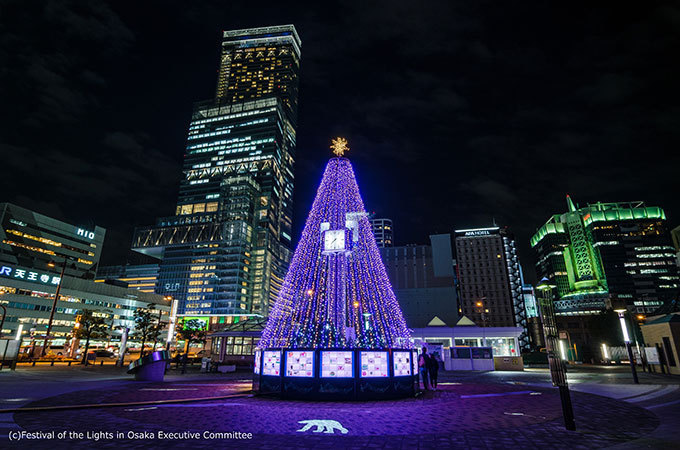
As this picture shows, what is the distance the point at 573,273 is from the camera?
151m

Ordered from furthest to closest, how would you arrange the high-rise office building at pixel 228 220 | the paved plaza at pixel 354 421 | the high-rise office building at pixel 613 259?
the high-rise office building at pixel 228 220 < the high-rise office building at pixel 613 259 < the paved plaza at pixel 354 421

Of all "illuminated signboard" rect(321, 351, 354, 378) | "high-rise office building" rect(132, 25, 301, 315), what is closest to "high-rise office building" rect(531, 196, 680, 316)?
"high-rise office building" rect(132, 25, 301, 315)

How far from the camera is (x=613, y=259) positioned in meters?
138

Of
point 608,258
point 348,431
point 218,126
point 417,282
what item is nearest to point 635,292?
point 608,258

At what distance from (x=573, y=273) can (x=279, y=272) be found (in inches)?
Answer: 5189

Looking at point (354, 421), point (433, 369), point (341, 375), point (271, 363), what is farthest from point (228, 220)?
point (354, 421)

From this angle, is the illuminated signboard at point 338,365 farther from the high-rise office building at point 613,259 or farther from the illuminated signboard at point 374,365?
the high-rise office building at point 613,259

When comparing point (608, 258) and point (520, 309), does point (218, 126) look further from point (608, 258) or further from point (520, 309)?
point (608, 258)

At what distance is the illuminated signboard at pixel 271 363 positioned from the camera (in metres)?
13.9

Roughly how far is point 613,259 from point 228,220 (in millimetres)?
156111

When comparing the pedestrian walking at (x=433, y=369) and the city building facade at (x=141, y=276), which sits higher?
the city building facade at (x=141, y=276)

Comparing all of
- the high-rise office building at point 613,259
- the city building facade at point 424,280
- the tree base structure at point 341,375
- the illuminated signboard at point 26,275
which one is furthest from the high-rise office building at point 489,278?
the illuminated signboard at point 26,275

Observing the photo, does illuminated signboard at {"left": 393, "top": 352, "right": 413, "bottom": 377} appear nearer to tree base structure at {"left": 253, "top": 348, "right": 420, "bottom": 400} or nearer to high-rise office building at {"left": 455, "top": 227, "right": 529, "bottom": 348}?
tree base structure at {"left": 253, "top": 348, "right": 420, "bottom": 400}

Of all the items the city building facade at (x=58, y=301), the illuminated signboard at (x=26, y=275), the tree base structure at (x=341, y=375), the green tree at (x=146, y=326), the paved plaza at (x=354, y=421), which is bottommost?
the paved plaza at (x=354, y=421)
